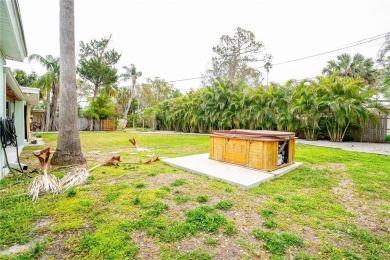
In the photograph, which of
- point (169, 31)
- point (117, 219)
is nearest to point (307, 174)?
point (117, 219)

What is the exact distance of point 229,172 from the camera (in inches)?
158

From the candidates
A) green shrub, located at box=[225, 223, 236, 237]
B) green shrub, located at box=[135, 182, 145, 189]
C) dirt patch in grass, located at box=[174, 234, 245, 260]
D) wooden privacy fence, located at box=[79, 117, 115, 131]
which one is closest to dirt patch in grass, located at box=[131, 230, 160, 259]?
dirt patch in grass, located at box=[174, 234, 245, 260]

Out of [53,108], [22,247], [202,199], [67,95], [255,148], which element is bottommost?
[22,247]

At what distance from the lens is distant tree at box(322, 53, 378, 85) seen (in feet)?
55.1

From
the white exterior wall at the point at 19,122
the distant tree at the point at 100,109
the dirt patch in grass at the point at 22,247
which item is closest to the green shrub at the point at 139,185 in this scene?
the dirt patch in grass at the point at 22,247

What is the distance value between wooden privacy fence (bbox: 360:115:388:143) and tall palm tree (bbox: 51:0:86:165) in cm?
1264

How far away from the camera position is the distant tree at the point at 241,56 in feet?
63.8

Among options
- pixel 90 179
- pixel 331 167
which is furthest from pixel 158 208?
pixel 331 167

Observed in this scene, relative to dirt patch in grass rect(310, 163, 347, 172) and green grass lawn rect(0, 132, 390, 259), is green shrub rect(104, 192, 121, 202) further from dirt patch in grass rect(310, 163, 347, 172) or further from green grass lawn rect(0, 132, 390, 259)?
dirt patch in grass rect(310, 163, 347, 172)

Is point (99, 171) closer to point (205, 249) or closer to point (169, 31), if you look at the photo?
point (205, 249)

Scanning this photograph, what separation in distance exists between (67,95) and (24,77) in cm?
2188

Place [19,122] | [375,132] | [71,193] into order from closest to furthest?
[71,193], [19,122], [375,132]

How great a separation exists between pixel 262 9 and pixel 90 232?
15.0 metres

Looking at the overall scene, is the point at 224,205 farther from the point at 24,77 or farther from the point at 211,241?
the point at 24,77
